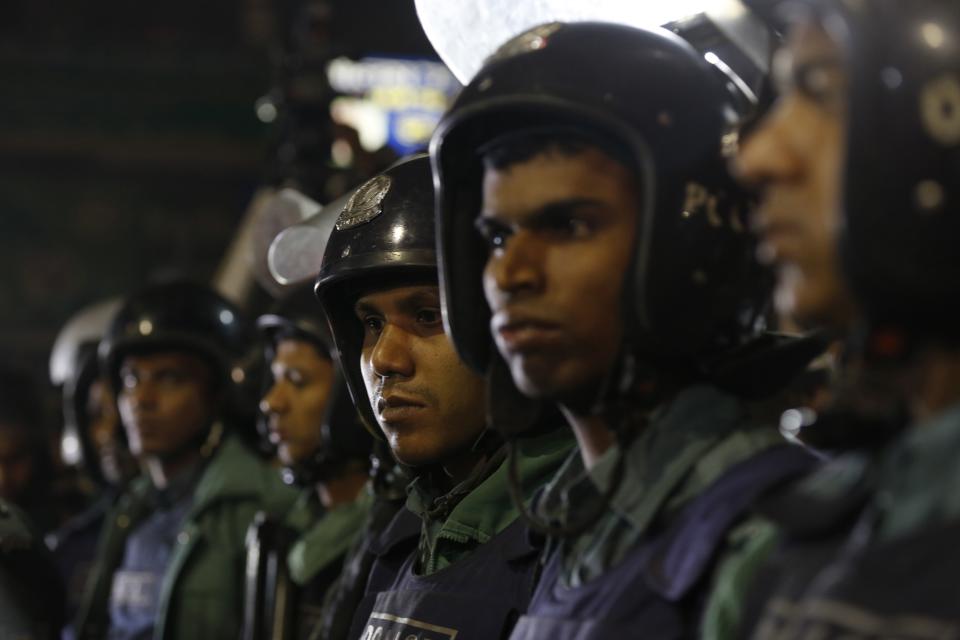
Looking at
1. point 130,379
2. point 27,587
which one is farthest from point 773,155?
point 130,379

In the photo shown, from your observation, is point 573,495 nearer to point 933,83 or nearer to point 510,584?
point 510,584

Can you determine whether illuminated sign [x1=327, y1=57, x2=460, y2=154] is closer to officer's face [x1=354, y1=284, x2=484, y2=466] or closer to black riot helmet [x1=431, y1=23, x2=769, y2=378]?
officer's face [x1=354, y1=284, x2=484, y2=466]

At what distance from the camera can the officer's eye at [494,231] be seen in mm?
2062

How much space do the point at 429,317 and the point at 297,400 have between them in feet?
4.82

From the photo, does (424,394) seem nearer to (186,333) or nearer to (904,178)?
(904,178)

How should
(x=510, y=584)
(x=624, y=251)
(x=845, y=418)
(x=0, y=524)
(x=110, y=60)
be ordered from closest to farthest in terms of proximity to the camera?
1. (x=845, y=418)
2. (x=624, y=251)
3. (x=510, y=584)
4. (x=0, y=524)
5. (x=110, y=60)

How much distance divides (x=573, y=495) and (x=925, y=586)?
758mm

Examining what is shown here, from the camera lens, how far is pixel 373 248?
111 inches

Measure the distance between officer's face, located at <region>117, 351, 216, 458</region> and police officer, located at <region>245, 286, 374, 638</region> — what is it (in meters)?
0.85

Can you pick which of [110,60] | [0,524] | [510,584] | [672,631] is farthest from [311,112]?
[110,60]

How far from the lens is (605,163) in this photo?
1.99 m

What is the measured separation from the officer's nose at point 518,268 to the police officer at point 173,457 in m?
3.05

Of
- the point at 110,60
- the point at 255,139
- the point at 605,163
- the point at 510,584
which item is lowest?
the point at 255,139

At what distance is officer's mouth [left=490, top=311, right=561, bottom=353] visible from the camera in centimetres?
193
